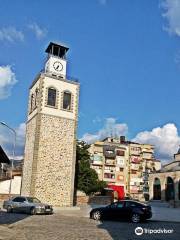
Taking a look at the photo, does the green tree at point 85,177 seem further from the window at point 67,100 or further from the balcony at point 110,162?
the balcony at point 110,162

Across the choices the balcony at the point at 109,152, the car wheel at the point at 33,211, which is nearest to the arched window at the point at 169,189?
the balcony at the point at 109,152

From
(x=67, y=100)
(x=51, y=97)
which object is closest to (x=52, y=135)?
(x=51, y=97)

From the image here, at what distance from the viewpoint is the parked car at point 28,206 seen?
88.0 ft

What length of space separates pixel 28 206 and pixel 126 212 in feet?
27.2

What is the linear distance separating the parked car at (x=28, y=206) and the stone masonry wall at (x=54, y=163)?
8571 mm

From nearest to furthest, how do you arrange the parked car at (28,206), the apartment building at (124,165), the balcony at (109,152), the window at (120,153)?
1. the parked car at (28,206)
2. the apartment building at (124,165)
3. the balcony at (109,152)
4. the window at (120,153)

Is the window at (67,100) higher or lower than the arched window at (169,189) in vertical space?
higher

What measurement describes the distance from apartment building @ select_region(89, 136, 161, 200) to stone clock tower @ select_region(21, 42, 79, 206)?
42183 mm

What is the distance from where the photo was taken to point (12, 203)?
2881 centimetres

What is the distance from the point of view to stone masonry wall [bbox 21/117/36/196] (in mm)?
39062

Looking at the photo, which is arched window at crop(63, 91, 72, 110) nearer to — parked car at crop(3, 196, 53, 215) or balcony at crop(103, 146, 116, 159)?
parked car at crop(3, 196, 53, 215)

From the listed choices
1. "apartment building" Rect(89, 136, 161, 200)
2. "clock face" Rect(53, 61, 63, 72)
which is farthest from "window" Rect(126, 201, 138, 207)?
"apartment building" Rect(89, 136, 161, 200)

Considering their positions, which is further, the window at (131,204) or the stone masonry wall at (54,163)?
the stone masonry wall at (54,163)

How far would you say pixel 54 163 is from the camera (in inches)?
1535
